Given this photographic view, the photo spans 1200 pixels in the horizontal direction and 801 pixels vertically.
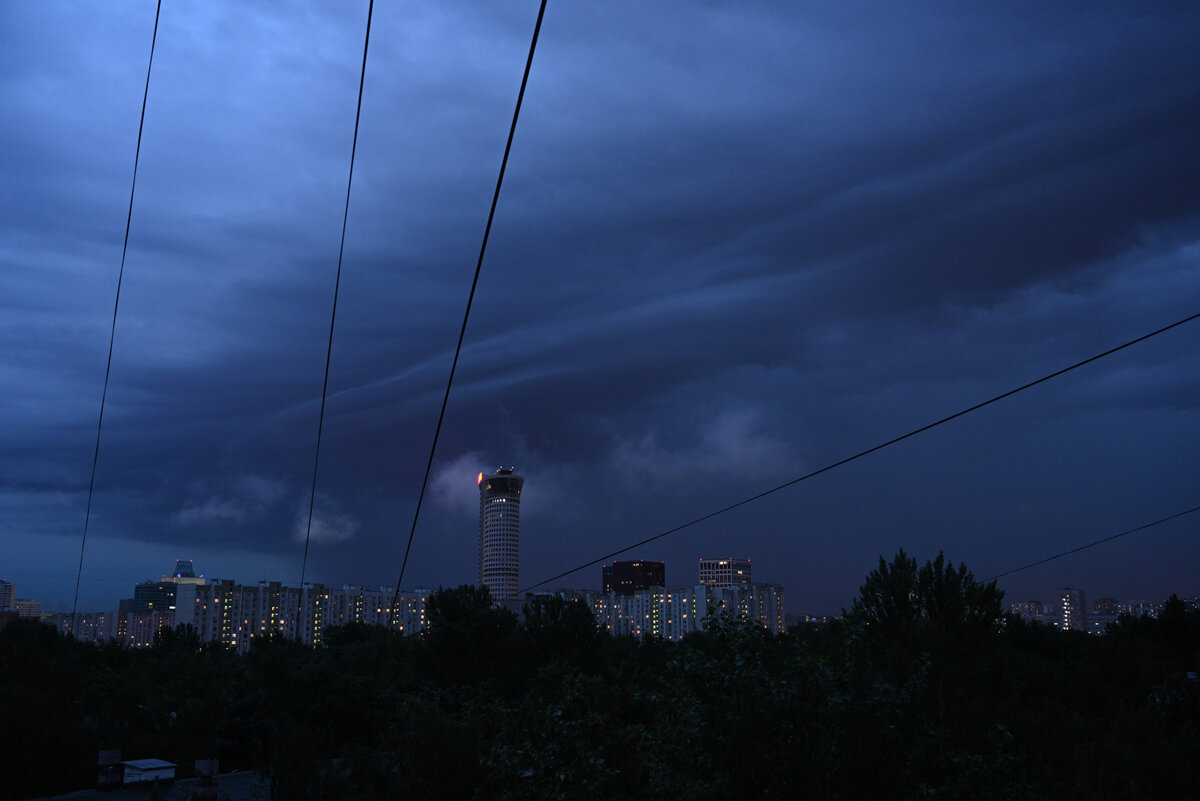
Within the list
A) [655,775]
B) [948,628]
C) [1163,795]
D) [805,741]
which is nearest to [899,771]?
[805,741]

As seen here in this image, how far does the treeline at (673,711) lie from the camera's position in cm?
691

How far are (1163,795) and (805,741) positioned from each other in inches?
251

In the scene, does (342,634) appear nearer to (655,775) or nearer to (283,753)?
(283,753)

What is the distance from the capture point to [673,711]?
26.3ft

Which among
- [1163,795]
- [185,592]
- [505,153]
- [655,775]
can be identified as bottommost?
[1163,795]

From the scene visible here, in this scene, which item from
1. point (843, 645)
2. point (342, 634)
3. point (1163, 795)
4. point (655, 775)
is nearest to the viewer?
point (655, 775)

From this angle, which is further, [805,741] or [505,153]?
[805,741]

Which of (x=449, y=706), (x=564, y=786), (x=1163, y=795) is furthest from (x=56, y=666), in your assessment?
(x=1163, y=795)

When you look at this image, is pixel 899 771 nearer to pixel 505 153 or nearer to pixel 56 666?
pixel 505 153

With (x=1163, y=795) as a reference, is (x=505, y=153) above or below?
above

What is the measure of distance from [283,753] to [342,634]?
46246 mm

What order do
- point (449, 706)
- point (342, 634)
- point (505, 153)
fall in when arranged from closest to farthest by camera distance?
point (505, 153)
point (449, 706)
point (342, 634)

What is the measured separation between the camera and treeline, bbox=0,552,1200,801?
691cm

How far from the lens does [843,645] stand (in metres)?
7.80
